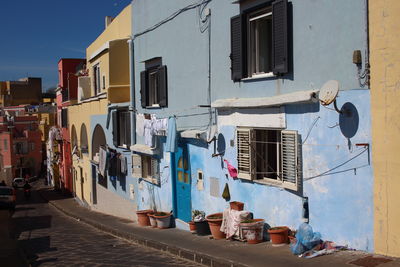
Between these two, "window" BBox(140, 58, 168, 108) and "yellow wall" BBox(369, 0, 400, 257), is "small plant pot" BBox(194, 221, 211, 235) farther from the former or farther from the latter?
"yellow wall" BBox(369, 0, 400, 257)

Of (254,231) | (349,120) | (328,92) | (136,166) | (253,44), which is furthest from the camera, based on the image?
(136,166)

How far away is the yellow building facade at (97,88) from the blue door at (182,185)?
5.68 meters

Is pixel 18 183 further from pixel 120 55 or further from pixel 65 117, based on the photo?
pixel 120 55

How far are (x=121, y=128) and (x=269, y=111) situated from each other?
11.4 metres

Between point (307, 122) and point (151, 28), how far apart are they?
881cm

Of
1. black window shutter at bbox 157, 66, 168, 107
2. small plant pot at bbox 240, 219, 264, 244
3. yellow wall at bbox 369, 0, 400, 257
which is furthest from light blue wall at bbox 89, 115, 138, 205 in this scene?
yellow wall at bbox 369, 0, 400, 257

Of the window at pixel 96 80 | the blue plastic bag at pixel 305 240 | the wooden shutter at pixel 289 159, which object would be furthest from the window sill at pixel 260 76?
the window at pixel 96 80

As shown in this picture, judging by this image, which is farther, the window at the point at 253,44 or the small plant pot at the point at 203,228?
the small plant pot at the point at 203,228

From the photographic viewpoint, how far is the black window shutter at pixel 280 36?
950 centimetres

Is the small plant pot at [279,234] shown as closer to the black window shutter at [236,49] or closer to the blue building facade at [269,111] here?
the blue building facade at [269,111]

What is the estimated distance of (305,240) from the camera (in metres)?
8.95

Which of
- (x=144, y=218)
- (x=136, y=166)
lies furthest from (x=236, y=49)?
(x=136, y=166)

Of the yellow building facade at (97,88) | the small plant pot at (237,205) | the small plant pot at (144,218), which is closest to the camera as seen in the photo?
the small plant pot at (237,205)

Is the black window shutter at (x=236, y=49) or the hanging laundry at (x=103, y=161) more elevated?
the black window shutter at (x=236, y=49)
